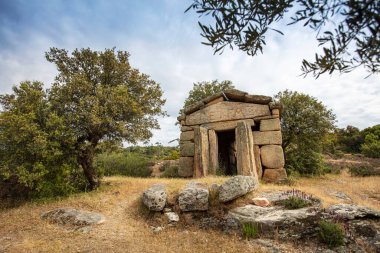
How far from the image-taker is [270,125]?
10.3 m

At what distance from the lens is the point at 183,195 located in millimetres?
6902

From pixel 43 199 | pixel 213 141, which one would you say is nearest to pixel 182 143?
pixel 213 141

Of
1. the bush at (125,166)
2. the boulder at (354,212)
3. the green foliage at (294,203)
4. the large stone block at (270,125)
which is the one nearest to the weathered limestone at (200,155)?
the large stone block at (270,125)

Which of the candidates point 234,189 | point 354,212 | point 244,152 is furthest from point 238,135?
point 354,212

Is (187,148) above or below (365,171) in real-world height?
above

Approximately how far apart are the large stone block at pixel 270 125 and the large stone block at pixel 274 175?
1.71 m

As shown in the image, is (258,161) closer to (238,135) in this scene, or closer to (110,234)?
(238,135)

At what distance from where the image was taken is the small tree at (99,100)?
807 cm

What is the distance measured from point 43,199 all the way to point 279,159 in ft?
28.6

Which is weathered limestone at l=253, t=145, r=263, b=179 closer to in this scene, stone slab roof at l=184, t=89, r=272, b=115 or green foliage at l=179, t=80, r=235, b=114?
stone slab roof at l=184, t=89, r=272, b=115

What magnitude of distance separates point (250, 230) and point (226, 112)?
6.20 meters

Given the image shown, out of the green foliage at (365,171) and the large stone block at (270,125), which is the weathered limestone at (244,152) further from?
the green foliage at (365,171)

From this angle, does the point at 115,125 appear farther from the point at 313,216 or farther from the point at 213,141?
the point at 313,216

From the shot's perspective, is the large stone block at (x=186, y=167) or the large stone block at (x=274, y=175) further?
the large stone block at (x=186, y=167)
